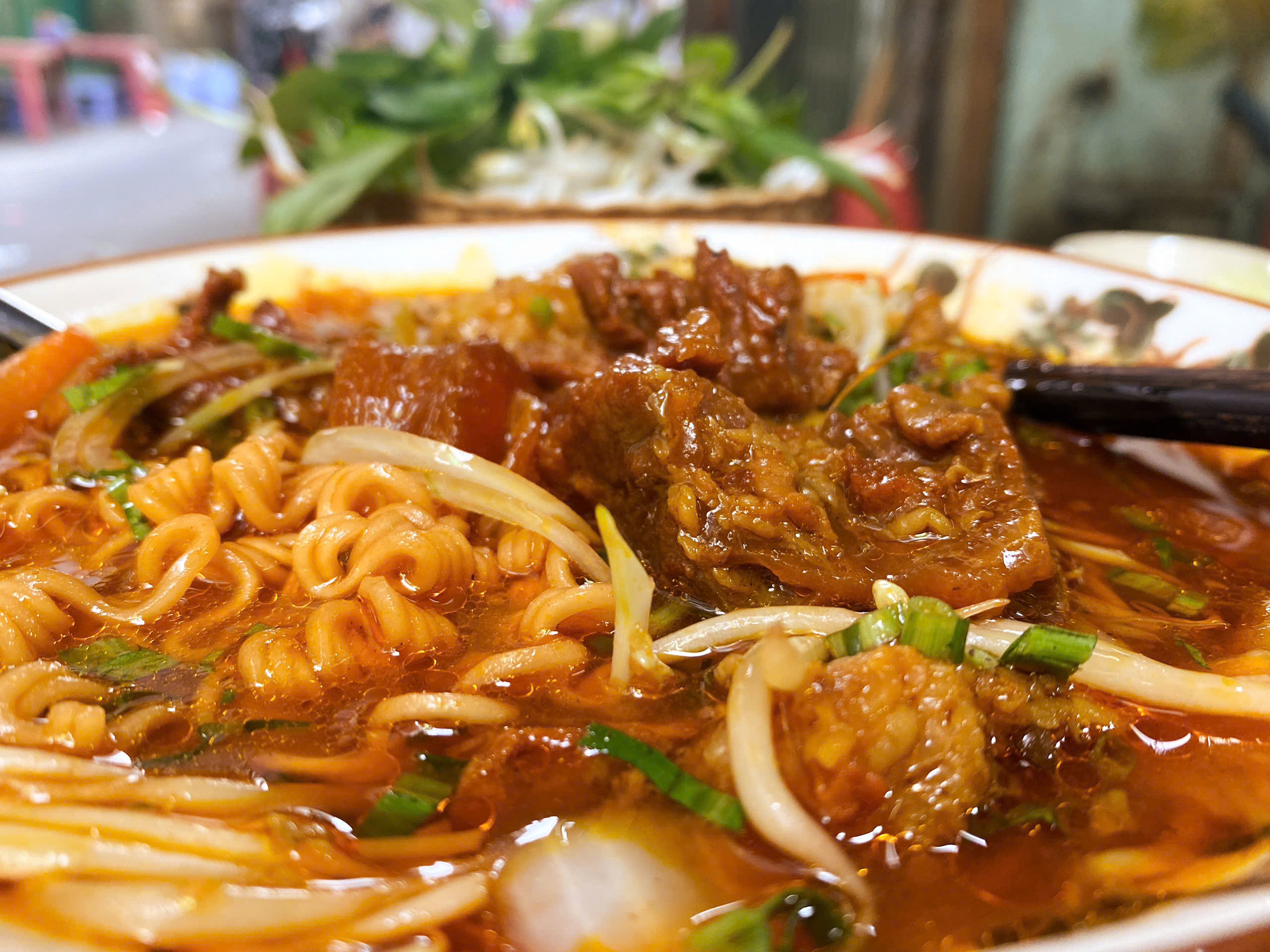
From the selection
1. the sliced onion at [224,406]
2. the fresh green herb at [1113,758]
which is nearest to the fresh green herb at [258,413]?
the sliced onion at [224,406]

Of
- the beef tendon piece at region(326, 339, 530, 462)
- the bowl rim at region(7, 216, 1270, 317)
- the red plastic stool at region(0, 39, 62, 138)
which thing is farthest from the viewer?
the red plastic stool at region(0, 39, 62, 138)

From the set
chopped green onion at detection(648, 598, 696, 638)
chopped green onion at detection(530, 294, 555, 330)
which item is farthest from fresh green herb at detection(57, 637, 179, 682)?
chopped green onion at detection(530, 294, 555, 330)

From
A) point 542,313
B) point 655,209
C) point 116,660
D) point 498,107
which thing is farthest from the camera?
point 498,107

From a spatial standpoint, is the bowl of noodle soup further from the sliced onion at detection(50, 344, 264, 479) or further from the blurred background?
the blurred background

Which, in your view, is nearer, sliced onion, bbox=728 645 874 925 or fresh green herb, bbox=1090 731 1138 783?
sliced onion, bbox=728 645 874 925

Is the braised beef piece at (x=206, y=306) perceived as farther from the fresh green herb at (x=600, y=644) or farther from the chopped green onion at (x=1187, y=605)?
the chopped green onion at (x=1187, y=605)

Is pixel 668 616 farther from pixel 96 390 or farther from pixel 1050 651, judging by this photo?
pixel 96 390

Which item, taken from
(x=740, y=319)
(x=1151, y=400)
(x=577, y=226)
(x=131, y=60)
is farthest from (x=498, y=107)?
(x=131, y=60)
